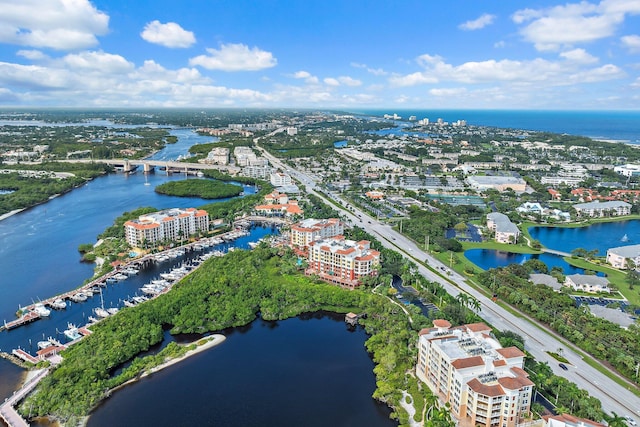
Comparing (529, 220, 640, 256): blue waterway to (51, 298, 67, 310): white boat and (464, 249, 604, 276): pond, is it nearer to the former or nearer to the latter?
(464, 249, 604, 276): pond

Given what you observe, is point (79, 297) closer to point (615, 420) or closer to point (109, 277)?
point (109, 277)

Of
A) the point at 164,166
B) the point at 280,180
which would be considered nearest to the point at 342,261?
the point at 280,180

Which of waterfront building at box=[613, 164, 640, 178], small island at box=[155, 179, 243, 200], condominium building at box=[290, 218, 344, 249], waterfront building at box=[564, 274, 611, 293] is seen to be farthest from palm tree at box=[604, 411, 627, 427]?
waterfront building at box=[613, 164, 640, 178]

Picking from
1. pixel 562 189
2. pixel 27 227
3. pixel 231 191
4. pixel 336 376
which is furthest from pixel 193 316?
pixel 562 189

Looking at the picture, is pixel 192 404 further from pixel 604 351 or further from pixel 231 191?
pixel 231 191

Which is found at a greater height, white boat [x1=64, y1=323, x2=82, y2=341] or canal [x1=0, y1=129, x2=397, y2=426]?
white boat [x1=64, y1=323, x2=82, y2=341]

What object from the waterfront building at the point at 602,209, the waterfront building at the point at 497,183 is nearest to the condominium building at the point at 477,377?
the waterfront building at the point at 602,209
